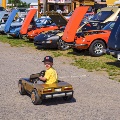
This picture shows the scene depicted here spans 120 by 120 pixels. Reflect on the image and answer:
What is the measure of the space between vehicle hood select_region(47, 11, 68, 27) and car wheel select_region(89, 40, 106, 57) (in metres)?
4.74

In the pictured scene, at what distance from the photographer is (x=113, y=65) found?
1188 cm

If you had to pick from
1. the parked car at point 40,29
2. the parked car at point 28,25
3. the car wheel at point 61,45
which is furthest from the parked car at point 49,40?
the parked car at point 28,25

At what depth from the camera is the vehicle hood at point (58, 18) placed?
18375mm

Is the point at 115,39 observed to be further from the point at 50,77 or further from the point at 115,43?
the point at 50,77

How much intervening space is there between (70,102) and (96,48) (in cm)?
699

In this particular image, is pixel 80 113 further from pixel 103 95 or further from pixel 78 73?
pixel 78 73

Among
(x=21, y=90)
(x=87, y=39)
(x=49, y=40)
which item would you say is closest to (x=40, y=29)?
(x=49, y=40)

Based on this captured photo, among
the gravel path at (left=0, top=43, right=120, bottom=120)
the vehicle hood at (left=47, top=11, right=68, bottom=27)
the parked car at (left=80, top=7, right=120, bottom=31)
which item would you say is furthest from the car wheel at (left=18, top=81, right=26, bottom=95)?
the vehicle hood at (left=47, top=11, right=68, bottom=27)

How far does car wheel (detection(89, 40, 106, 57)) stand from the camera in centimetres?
1396


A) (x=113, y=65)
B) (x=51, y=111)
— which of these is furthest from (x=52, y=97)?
(x=113, y=65)

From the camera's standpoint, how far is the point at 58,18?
18.6 metres

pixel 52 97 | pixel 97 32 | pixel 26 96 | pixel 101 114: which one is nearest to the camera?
pixel 101 114

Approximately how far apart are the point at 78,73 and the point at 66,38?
4335mm

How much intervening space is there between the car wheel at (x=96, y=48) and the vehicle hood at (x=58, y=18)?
15.6ft
